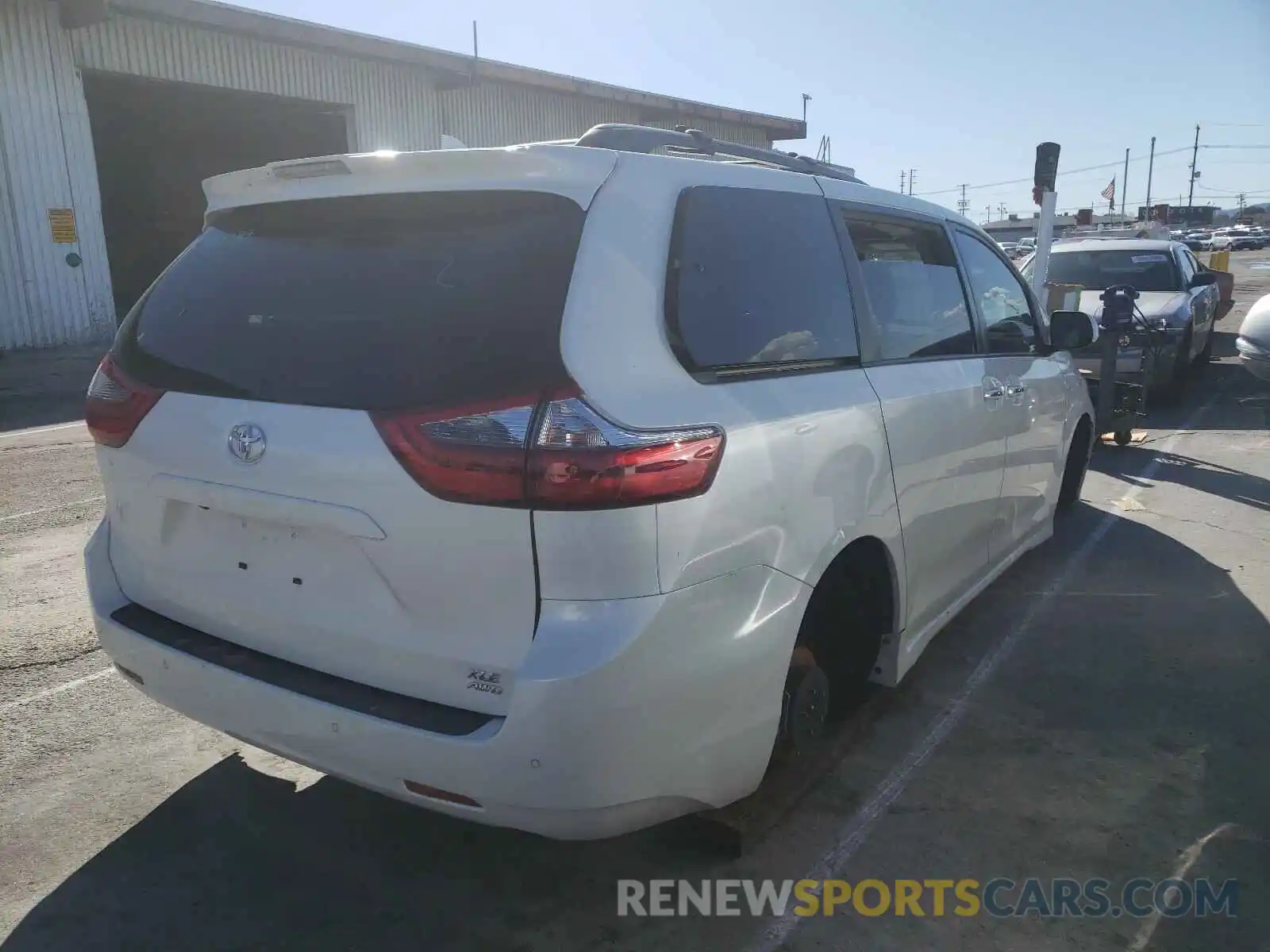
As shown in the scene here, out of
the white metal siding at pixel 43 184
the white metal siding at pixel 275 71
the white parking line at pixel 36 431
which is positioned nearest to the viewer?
the white parking line at pixel 36 431

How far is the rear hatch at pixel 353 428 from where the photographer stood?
2084mm

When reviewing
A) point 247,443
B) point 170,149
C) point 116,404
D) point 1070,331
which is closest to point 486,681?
point 247,443

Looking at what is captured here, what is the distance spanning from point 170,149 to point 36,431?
1481cm

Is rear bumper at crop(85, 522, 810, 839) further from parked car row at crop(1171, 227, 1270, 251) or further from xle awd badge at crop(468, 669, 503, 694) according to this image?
parked car row at crop(1171, 227, 1270, 251)

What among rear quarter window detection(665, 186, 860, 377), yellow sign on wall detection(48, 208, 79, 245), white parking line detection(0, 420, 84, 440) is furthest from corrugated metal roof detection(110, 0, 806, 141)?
rear quarter window detection(665, 186, 860, 377)

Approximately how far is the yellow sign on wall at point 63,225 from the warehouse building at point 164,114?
0.07ft

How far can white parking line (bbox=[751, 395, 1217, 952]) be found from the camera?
2520 mm

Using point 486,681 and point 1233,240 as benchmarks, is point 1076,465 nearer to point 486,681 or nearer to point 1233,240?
point 486,681

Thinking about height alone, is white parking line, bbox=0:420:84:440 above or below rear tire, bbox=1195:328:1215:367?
below

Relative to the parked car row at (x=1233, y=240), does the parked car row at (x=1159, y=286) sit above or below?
below

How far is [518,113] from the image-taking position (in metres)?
21.8

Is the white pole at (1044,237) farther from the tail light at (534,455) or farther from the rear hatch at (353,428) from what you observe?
the tail light at (534,455)

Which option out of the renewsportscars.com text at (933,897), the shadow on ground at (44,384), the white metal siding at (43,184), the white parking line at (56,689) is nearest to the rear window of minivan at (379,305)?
the renewsportscars.com text at (933,897)

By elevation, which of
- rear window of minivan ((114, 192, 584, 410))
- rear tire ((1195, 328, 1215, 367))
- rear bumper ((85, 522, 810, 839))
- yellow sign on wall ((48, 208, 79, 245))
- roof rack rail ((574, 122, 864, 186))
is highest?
yellow sign on wall ((48, 208, 79, 245))
